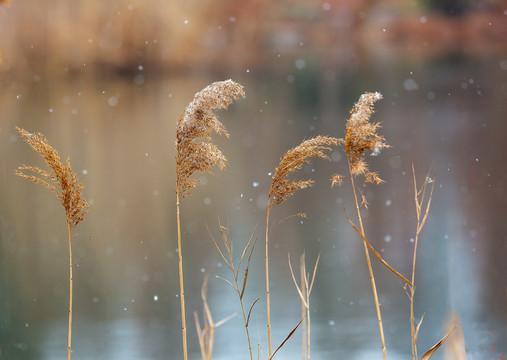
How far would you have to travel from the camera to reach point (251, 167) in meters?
9.27

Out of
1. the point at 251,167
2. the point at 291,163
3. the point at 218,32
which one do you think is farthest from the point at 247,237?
the point at 218,32

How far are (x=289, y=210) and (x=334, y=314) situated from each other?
2.83 m

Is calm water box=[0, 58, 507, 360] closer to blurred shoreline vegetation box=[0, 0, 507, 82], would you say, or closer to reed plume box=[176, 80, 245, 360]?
reed plume box=[176, 80, 245, 360]

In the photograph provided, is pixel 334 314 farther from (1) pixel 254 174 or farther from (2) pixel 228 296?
(1) pixel 254 174

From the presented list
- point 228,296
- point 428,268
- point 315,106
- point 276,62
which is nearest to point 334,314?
point 228,296

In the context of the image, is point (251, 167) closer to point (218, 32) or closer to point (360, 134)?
point (360, 134)

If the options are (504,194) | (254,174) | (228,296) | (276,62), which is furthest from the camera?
(276,62)

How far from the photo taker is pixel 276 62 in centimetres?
1861

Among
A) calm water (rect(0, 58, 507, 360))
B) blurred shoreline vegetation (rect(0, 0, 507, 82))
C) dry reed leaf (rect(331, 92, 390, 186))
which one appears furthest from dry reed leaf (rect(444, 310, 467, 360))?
blurred shoreline vegetation (rect(0, 0, 507, 82))

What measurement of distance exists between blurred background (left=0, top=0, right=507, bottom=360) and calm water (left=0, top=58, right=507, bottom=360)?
0.03 metres

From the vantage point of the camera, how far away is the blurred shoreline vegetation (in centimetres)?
1586

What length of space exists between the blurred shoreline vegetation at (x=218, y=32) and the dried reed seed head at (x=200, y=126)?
14853 millimetres

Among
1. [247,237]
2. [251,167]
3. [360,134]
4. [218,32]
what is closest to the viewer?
[360,134]

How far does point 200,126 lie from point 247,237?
5016mm
